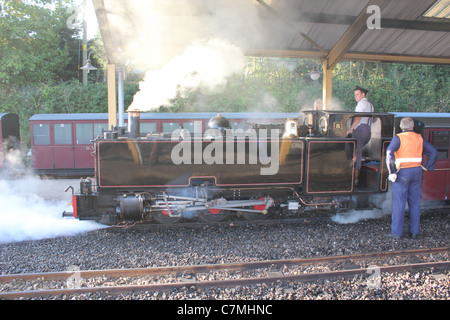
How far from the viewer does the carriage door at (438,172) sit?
638cm

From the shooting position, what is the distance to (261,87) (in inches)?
743

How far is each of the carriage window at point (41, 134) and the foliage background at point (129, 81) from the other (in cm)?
472

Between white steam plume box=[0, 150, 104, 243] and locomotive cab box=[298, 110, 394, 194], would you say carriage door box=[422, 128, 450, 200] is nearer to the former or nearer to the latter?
locomotive cab box=[298, 110, 394, 194]

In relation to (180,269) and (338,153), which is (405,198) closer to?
(338,153)

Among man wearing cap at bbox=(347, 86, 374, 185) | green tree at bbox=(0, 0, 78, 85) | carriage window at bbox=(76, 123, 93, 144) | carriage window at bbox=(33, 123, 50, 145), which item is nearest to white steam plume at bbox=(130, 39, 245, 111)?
man wearing cap at bbox=(347, 86, 374, 185)

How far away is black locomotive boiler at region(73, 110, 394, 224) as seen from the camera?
5.12 metres

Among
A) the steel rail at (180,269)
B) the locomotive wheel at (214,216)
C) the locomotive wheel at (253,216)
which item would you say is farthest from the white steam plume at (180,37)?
the steel rail at (180,269)

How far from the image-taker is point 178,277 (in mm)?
3959

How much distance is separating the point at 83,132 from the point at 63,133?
69 cm

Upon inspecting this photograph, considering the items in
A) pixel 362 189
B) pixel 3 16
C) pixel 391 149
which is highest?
pixel 3 16

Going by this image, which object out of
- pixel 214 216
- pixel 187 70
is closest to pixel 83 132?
pixel 187 70
